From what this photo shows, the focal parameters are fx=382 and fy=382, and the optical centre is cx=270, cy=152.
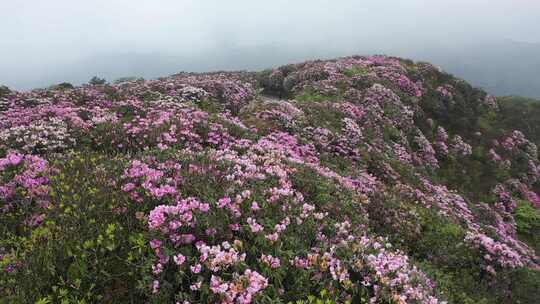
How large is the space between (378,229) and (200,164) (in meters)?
5.63

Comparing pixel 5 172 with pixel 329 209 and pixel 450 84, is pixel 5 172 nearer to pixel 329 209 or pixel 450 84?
pixel 329 209

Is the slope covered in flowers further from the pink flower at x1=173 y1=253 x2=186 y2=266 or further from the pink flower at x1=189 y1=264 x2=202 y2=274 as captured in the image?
the pink flower at x1=189 y1=264 x2=202 y2=274

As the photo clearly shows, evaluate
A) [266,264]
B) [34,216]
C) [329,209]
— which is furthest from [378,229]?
[34,216]

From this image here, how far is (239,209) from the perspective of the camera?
6.79m

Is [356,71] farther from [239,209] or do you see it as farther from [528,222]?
[239,209]

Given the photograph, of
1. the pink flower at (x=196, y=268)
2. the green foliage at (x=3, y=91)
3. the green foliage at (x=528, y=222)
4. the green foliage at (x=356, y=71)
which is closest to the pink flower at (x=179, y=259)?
the pink flower at (x=196, y=268)

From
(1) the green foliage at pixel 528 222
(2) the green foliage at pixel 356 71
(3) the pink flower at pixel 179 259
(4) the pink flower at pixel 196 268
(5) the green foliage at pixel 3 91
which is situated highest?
(5) the green foliage at pixel 3 91

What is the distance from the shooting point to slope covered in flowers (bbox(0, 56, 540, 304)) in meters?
5.44

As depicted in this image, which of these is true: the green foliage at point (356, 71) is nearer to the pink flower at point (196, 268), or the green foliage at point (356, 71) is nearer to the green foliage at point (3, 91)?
the green foliage at point (3, 91)

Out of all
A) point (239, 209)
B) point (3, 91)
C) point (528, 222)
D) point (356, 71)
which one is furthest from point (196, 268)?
point (356, 71)

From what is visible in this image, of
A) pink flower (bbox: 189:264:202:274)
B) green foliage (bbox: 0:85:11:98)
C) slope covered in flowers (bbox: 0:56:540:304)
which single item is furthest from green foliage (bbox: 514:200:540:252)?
green foliage (bbox: 0:85:11:98)

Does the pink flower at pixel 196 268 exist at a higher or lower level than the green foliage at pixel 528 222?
higher

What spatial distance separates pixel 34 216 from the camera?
695 centimetres

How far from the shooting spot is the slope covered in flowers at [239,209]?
5.44 meters
